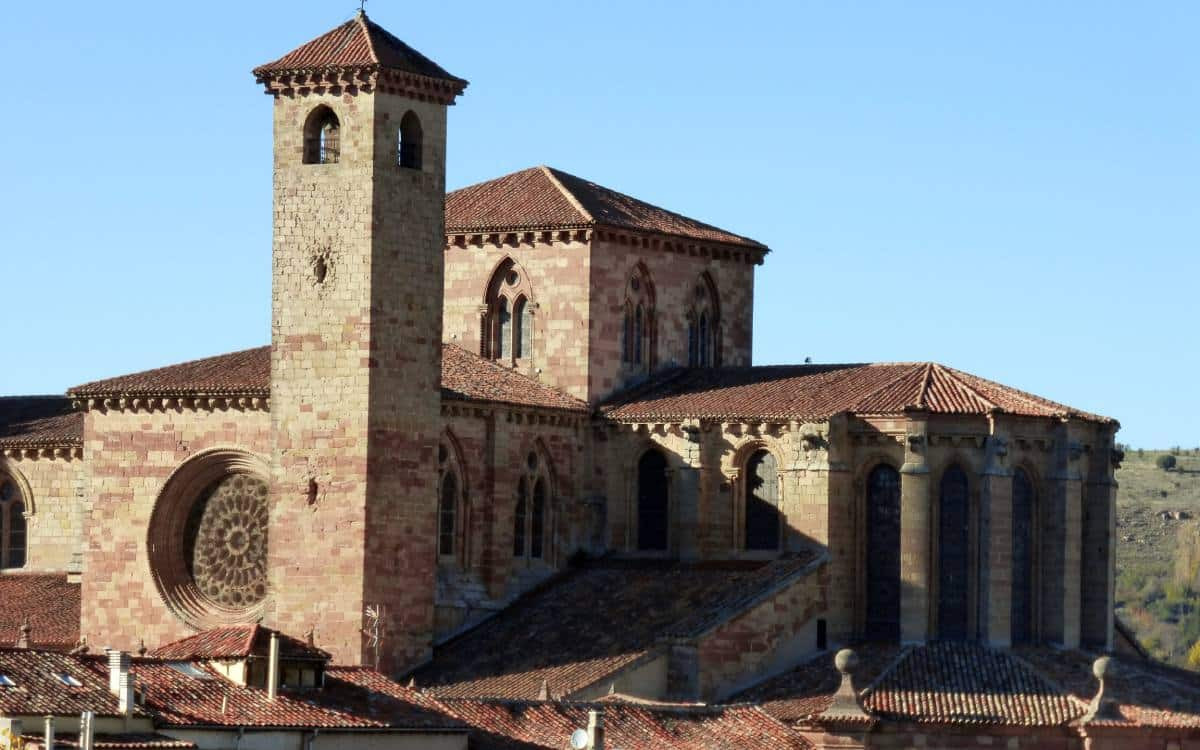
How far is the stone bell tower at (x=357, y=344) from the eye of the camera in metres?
63.7

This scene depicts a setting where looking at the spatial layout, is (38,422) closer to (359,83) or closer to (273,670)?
(359,83)

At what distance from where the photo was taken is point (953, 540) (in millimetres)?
67375

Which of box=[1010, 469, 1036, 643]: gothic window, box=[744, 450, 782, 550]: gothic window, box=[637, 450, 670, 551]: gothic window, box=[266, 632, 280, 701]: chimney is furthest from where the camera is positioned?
box=[637, 450, 670, 551]: gothic window

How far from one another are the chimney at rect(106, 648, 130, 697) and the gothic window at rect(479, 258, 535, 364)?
2097cm

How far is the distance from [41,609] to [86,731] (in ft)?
78.3

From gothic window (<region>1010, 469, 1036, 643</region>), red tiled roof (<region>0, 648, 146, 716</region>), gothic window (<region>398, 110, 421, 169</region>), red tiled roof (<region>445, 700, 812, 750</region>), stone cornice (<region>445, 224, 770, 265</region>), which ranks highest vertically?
gothic window (<region>398, 110, 421, 169</region>)

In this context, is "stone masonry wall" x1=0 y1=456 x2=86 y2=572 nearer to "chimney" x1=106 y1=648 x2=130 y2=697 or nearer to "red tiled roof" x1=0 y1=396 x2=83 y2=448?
"red tiled roof" x1=0 y1=396 x2=83 y2=448

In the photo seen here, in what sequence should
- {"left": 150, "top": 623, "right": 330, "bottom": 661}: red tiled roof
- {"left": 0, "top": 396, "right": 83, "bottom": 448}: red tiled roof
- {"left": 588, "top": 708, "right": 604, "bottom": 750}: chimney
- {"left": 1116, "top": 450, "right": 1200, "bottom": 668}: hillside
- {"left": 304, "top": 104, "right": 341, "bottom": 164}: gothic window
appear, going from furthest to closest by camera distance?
{"left": 1116, "top": 450, "right": 1200, "bottom": 668}: hillside
{"left": 0, "top": 396, "right": 83, "bottom": 448}: red tiled roof
{"left": 304, "top": 104, "right": 341, "bottom": 164}: gothic window
{"left": 150, "top": 623, "right": 330, "bottom": 661}: red tiled roof
{"left": 588, "top": 708, "right": 604, "bottom": 750}: chimney

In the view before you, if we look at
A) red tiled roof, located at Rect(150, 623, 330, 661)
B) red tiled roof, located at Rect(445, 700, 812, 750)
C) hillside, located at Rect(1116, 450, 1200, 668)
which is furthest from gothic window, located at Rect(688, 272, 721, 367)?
hillside, located at Rect(1116, 450, 1200, 668)

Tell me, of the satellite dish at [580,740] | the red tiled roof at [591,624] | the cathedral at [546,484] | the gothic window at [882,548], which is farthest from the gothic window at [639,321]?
the satellite dish at [580,740]

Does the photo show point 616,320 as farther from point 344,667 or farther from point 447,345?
point 344,667

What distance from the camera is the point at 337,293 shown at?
212ft

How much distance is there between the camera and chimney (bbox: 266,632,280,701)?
54.5 m

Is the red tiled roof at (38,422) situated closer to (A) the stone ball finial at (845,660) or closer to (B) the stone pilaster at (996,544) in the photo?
(A) the stone ball finial at (845,660)
